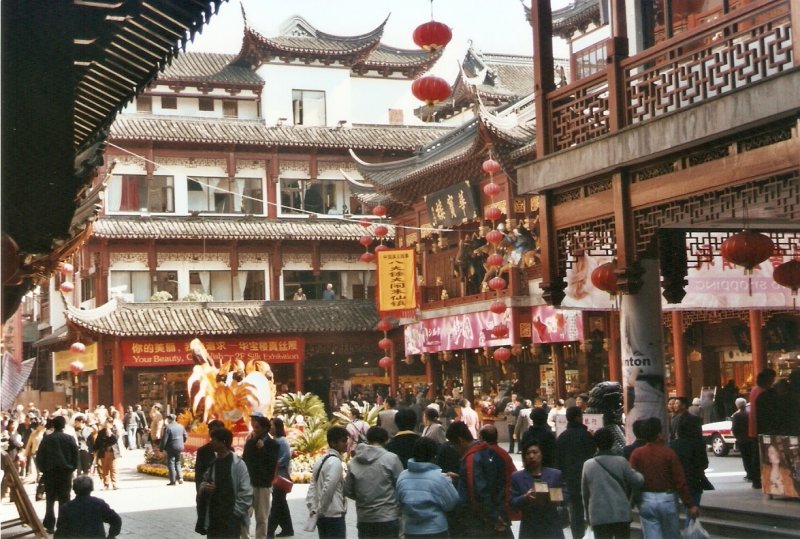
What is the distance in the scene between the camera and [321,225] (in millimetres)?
44438

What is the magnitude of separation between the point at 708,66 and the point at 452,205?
23555mm

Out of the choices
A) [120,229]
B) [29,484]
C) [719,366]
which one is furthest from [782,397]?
[120,229]

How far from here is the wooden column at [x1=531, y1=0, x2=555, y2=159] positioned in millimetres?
13469

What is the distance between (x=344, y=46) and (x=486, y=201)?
1611 centimetres

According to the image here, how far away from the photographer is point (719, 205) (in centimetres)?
1108

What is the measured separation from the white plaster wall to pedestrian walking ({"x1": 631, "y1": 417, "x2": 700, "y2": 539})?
3785 centimetres

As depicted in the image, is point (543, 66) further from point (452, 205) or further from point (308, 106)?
point (308, 106)

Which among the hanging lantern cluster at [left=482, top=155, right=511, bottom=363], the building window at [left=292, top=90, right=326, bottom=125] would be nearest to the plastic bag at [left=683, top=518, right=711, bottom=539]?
the hanging lantern cluster at [left=482, top=155, right=511, bottom=363]

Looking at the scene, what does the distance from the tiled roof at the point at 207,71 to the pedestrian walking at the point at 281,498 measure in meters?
33.0

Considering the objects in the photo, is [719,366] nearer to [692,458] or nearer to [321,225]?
[692,458]

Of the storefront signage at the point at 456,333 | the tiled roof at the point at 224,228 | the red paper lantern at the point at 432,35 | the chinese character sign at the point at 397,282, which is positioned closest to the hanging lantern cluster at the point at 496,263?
the storefront signage at the point at 456,333

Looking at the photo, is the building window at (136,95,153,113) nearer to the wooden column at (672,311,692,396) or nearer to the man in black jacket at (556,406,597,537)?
the wooden column at (672,311,692,396)

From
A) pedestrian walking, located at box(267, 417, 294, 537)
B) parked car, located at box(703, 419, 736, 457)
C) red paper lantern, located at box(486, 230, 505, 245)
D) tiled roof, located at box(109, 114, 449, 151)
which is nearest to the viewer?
pedestrian walking, located at box(267, 417, 294, 537)

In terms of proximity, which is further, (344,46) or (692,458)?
(344,46)
